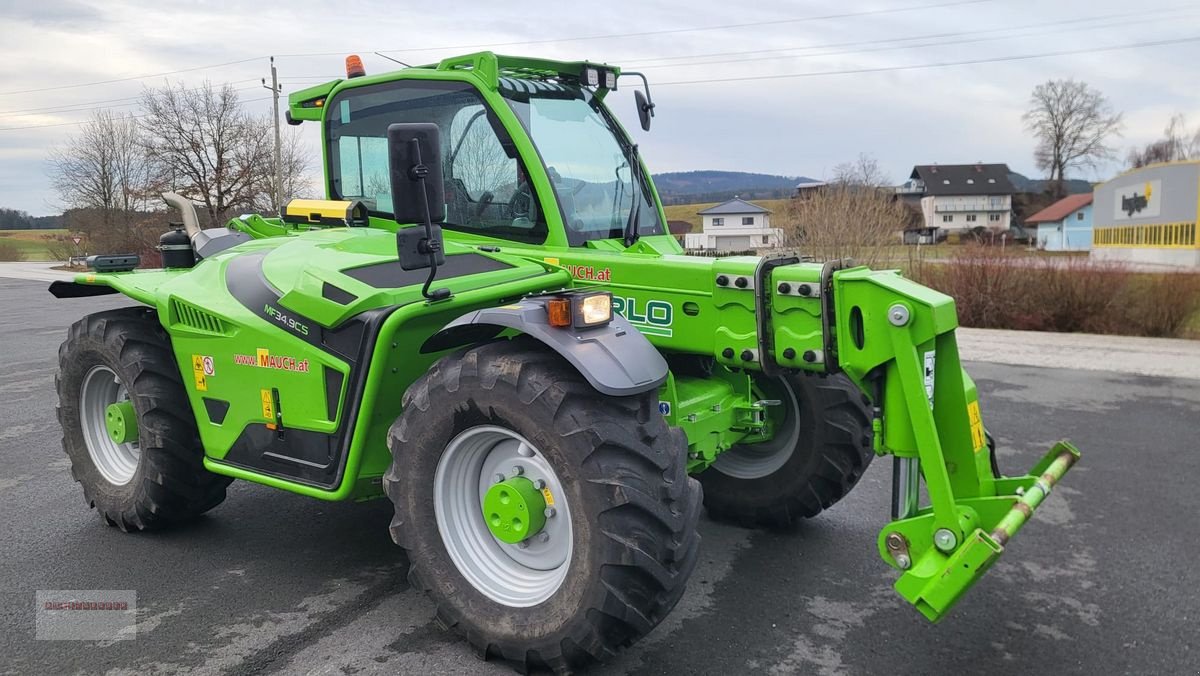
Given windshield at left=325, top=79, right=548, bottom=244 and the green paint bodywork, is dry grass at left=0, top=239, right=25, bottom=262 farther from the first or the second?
windshield at left=325, top=79, right=548, bottom=244

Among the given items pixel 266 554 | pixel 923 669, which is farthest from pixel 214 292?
→ pixel 923 669

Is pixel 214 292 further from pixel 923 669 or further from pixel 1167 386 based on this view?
pixel 1167 386

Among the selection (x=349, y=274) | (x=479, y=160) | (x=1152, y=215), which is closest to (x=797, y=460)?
(x=479, y=160)

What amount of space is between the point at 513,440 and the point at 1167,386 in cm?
944

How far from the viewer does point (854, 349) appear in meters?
3.61

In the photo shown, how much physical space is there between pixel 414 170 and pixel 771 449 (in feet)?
8.97

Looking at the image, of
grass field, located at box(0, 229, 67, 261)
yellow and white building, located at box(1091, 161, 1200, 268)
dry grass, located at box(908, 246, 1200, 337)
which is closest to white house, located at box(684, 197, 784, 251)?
dry grass, located at box(908, 246, 1200, 337)

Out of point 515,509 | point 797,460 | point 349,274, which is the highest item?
point 349,274

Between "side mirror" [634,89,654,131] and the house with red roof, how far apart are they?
70741 millimetres

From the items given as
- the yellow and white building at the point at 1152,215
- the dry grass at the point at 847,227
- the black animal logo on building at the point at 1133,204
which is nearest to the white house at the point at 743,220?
the dry grass at the point at 847,227

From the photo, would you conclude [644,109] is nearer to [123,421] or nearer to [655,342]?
[655,342]

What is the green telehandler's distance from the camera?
317 cm

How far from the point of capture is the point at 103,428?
5227 mm

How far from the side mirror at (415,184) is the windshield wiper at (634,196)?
1.25m
